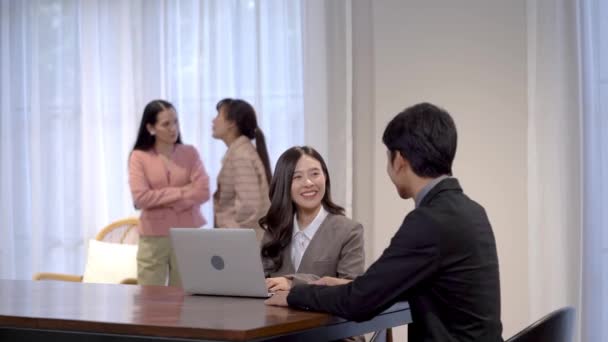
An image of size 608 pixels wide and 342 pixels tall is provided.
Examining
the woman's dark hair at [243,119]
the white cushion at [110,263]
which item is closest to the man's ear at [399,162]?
the woman's dark hair at [243,119]

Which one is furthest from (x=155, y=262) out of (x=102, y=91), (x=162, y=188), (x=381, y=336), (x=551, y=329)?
(x=551, y=329)

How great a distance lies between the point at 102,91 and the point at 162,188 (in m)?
1.24

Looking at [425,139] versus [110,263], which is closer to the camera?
[425,139]

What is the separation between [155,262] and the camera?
Answer: 18.2ft

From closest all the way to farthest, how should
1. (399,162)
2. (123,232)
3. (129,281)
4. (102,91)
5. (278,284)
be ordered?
(399,162)
(278,284)
(129,281)
(123,232)
(102,91)

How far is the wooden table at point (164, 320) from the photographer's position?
2.61 metres

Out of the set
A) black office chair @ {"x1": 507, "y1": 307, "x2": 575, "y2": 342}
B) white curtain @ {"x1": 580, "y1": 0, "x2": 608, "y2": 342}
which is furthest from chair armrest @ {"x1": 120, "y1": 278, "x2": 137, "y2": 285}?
black office chair @ {"x1": 507, "y1": 307, "x2": 575, "y2": 342}

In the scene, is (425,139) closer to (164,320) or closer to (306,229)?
(164,320)

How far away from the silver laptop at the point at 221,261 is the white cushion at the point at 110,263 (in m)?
2.17

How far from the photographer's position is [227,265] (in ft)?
10.7

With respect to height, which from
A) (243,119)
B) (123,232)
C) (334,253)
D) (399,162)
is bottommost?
(123,232)

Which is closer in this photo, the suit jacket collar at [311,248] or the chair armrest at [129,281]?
the suit jacket collar at [311,248]

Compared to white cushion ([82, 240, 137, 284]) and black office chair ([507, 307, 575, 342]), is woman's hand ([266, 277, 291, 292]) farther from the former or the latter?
white cushion ([82, 240, 137, 284])

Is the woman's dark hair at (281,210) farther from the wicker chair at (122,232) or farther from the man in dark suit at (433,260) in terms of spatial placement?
the wicker chair at (122,232)
